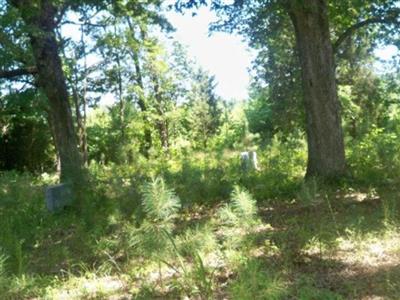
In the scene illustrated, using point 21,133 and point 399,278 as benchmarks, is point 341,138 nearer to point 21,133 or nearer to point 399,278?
point 399,278

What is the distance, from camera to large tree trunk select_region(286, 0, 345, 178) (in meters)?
9.43

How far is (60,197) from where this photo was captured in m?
8.96

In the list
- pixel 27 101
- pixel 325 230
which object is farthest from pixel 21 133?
pixel 325 230

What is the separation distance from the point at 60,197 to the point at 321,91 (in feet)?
16.7

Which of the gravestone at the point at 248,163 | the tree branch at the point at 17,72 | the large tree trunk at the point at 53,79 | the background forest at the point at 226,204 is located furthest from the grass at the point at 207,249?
the tree branch at the point at 17,72

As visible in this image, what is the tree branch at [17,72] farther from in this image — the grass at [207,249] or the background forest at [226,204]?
the grass at [207,249]

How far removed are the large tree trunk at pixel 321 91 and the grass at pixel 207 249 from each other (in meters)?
0.83

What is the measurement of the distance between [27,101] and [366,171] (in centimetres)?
1090

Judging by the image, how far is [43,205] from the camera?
33.2ft

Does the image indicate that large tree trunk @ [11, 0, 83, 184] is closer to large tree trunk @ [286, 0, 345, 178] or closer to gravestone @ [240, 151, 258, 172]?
gravestone @ [240, 151, 258, 172]

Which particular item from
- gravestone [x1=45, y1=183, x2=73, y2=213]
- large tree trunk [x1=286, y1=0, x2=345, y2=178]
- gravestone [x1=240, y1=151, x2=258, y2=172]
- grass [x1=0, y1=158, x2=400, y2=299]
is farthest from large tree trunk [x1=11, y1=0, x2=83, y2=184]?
large tree trunk [x1=286, y1=0, x2=345, y2=178]

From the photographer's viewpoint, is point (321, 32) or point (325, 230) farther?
point (321, 32)

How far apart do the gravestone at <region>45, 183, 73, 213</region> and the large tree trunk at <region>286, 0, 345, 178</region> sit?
4.53 metres

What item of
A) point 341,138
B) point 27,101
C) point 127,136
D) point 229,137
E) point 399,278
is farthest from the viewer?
point 229,137
